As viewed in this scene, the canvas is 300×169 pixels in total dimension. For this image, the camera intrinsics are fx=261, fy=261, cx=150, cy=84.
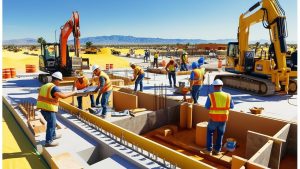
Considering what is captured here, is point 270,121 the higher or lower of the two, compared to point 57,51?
lower

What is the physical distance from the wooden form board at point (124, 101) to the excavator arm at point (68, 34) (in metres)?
5.52

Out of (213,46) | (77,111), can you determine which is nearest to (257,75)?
(77,111)

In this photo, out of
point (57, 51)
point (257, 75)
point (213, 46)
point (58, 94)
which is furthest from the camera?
point (213, 46)

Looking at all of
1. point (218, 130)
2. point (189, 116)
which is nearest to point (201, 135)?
point (218, 130)

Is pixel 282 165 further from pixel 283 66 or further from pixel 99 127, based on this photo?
pixel 283 66

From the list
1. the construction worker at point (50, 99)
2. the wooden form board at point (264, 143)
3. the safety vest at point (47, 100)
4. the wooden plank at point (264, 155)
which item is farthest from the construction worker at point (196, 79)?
the safety vest at point (47, 100)

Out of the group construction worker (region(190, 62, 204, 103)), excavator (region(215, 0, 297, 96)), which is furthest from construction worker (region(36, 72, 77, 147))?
excavator (region(215, 0, 297, 96))

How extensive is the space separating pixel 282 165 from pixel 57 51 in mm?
14446

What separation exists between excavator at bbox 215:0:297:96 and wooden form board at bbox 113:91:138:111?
6.92 metres

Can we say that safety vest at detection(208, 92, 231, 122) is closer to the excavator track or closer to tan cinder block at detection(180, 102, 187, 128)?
tan cinder block at detection(180, 102, 187, 128)

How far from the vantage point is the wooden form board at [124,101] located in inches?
415

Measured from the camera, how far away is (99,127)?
727 centimetres

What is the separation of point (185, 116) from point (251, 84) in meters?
6.87

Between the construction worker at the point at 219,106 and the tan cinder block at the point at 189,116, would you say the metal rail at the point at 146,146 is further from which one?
the tan cinder block at the point at 189,116
